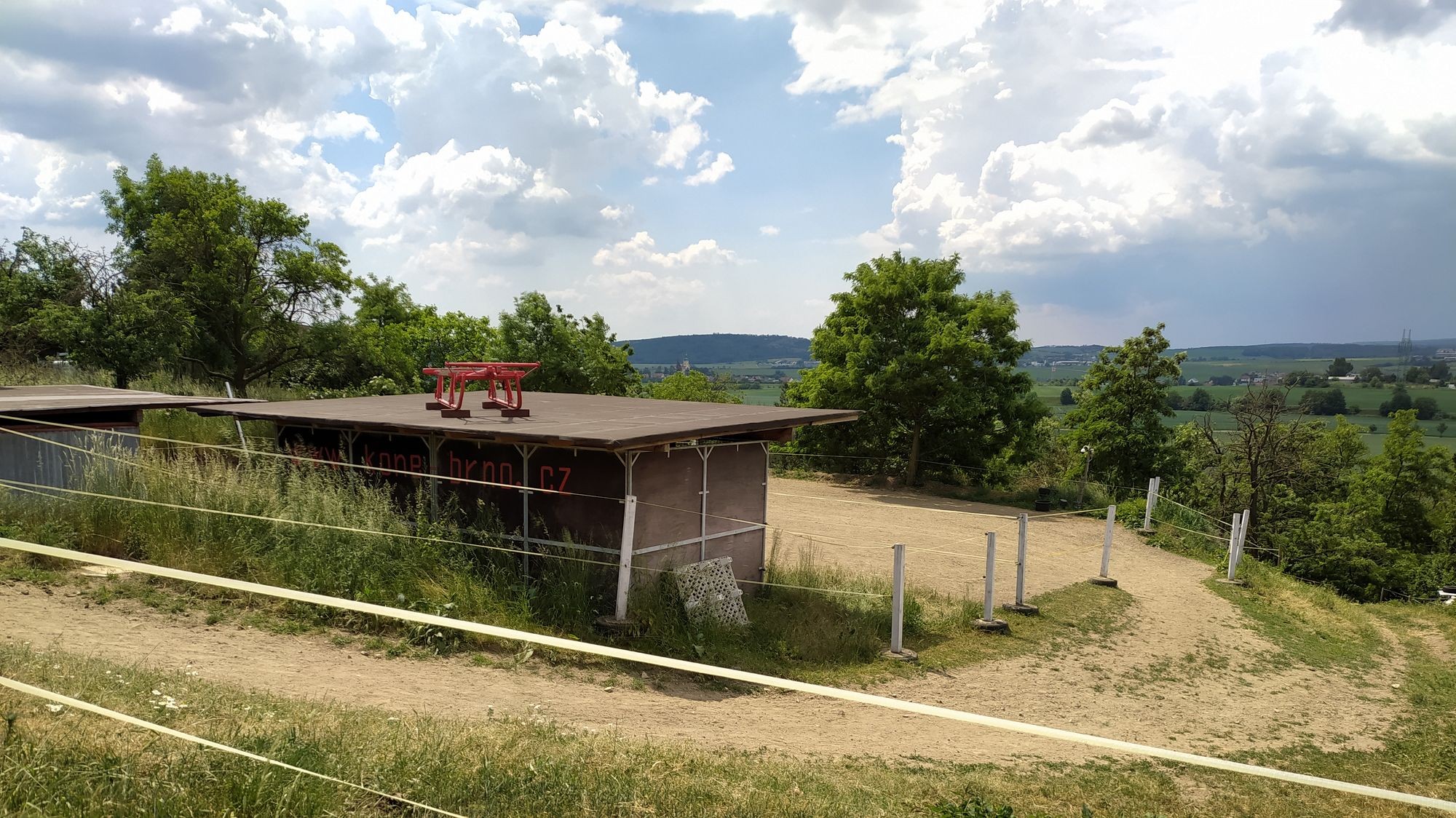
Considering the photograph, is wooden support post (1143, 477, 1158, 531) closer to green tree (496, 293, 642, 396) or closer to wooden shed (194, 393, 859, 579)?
wooden shed (194, 393, 859, 579)

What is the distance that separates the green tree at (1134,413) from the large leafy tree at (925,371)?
3.37 metres

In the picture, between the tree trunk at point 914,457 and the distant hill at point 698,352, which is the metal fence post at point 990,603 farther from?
the distant hill at point 698,352

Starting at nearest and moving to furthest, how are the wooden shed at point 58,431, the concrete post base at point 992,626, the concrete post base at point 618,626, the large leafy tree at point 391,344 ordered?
the concrete post base at point 618,626 → the wooden shed at point 58,431 → the concrete post base at point 992,626 → the large leafy tree at point 391,344

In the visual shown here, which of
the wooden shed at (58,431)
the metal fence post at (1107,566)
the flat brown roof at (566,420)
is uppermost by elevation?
the flat brown roof at (566,420)

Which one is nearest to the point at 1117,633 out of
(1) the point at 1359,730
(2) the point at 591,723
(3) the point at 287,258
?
(1) the point at 1359,730

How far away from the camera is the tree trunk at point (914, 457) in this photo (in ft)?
93.4

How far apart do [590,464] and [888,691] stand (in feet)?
14.8

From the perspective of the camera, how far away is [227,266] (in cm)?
3441

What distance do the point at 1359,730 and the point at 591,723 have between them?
28.6 feet

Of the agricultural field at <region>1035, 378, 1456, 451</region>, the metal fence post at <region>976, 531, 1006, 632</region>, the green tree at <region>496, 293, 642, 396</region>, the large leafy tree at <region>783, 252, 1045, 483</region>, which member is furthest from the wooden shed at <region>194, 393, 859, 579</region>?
the agricultural field at <region>1035, 378, 1456, 451</region>

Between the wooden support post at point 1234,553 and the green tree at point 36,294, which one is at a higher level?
the green tree at point 36,294

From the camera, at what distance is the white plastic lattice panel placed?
10.9 metres

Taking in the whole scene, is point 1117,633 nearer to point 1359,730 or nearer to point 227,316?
point 1359,730

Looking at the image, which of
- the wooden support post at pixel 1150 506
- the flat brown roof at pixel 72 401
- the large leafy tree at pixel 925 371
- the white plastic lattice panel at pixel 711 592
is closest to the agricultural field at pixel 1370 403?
the large leafy tree at pixel 925 371
